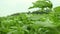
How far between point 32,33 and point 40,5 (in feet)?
0.41

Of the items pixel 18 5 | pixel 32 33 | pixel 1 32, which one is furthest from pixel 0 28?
pixel 18 5

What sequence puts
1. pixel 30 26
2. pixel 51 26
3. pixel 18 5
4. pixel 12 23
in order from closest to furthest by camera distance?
pixel 51 26 < pixel 30 26 < pixel 12 23 < pixel 18 5

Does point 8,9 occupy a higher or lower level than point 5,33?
lower

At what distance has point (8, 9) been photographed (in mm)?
2371

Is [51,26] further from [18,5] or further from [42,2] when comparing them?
[18,5]

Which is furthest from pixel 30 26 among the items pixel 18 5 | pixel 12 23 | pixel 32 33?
pixel 18 5

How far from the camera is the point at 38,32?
0.47 m

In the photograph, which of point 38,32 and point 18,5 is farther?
point 18,5

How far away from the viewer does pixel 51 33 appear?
42 cm

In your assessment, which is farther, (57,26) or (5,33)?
(5,33)

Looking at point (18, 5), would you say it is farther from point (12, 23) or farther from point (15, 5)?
point (12, 23)

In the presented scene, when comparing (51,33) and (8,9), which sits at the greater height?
(51,33)

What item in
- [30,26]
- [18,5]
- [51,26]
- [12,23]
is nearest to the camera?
[51,26]

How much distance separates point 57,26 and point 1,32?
219 mm
